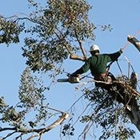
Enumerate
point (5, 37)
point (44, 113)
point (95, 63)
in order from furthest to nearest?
point (5, 37), point (44, 113), point (95, 63)

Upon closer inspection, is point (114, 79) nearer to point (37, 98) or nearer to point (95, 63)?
point (95, 63)

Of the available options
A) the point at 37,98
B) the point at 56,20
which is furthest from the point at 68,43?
the point at 37,98

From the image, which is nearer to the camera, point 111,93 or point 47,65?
point 111,93

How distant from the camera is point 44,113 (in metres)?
10.2

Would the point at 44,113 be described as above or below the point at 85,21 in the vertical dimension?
below

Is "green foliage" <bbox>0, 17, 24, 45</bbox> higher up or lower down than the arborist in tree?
higher up

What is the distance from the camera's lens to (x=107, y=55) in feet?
30.4

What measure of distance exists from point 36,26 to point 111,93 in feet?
7.66

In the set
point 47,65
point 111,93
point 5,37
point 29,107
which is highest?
point 5,37

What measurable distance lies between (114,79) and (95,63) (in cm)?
48

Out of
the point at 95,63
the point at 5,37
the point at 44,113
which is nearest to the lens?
the point at 95,63

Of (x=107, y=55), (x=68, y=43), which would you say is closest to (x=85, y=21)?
(x=68, y=43)

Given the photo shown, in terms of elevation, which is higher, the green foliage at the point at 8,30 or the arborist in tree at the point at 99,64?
the green foliage at the point at 8,30

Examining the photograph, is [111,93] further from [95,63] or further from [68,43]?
[68,43]
